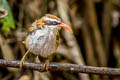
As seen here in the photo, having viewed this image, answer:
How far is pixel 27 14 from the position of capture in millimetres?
4480

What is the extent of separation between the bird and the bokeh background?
108 centimetres

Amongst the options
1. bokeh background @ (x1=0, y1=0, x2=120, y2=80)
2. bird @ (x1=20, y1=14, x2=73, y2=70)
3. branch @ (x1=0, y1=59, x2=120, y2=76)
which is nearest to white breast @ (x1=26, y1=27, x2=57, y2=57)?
bird @ (x1=20, y1=14, x2=73, y2=70)

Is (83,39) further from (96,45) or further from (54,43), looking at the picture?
(54,43)

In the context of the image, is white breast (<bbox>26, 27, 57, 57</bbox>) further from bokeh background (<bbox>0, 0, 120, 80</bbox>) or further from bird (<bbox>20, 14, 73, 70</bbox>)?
bokeh background (<bbox>0, 0, 120, 80</bbox>)

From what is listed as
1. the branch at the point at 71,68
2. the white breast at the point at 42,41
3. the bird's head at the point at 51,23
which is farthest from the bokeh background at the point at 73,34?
the bird's head at the point at 51,23

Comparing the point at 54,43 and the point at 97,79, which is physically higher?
the point at 54,43

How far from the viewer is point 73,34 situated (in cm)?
457

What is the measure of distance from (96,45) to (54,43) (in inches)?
77.1

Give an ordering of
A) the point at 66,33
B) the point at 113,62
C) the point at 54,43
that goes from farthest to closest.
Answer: the point at 113,62, the point at 66,33, the point at 54,43

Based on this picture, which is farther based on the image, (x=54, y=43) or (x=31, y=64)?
(x=54, y=43)

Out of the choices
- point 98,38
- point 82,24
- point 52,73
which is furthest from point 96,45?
point 52,73

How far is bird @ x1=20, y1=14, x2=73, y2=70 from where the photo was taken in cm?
265

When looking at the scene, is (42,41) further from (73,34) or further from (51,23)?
(73,34)

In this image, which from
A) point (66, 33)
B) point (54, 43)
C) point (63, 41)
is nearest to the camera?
point (54, 43)
